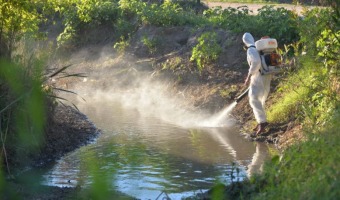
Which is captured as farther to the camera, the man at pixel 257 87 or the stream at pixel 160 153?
the man at pixel 257 87

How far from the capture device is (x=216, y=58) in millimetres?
18266

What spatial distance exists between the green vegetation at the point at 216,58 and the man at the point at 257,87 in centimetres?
36

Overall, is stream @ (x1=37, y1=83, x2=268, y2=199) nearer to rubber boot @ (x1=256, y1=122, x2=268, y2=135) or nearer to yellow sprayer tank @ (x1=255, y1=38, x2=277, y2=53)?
rubber boot @ (x1=256, y1=122, x2=268, y2=135)

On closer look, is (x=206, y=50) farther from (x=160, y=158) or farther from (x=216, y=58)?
(x=160, y=158)

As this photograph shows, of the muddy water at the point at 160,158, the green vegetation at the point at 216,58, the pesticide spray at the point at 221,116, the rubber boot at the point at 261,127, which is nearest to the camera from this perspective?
the green vegetation at the point at 216,58

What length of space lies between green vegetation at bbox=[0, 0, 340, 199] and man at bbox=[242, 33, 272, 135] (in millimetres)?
364

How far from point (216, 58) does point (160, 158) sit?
6.29 m

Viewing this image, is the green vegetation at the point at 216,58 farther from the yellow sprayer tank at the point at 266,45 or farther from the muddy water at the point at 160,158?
the muddy water at the point at 160,158

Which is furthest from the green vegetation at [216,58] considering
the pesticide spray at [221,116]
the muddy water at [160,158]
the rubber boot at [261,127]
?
the pesticide spray at [221,116]

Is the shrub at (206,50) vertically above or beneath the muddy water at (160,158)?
above

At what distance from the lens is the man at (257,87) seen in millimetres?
14023

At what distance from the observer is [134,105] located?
61.3 ft

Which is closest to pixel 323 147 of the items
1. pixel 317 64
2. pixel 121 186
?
pixel 121 186

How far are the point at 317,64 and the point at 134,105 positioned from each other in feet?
20.8
